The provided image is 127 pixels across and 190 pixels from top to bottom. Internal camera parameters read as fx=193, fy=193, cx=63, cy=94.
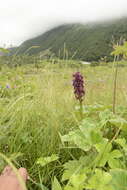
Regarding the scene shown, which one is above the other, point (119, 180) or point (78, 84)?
point (78, 84)

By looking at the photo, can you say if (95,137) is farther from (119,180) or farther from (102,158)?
(119,180)

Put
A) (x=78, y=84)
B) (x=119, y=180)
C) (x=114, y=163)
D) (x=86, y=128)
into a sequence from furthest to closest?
(x=78, y=84) < (x=86, y=128) < (x=114, y=163) < (x=119, y=180)

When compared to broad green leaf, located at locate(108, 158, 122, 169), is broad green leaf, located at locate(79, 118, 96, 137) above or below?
above

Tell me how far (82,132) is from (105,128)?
0.92 ft

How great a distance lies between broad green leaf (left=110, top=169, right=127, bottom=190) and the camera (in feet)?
1.83

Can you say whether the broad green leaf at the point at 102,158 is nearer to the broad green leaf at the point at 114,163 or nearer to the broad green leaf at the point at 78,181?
the broad green leaf at the point at 114,163

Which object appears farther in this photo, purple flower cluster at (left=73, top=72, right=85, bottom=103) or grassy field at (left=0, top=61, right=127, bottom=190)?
purple flower cluster at (left=73, top=72, right=85, bottom=103)

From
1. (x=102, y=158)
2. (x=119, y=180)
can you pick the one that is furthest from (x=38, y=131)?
(x=119, y=180)

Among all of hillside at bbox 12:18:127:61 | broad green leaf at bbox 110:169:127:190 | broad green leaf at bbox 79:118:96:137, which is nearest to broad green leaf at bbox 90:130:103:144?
broad green leaf at bbox 79:118:96:137

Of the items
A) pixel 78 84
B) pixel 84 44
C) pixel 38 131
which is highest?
pixel 84 44

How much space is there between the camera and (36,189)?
849 mm

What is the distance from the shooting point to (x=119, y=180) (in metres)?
0.57

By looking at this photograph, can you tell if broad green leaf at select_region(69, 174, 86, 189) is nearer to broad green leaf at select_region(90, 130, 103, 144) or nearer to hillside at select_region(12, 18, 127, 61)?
broad green leaf at select_region(90, 130, 103, 144)

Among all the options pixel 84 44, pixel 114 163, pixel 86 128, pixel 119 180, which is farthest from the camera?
pixel 84 44
